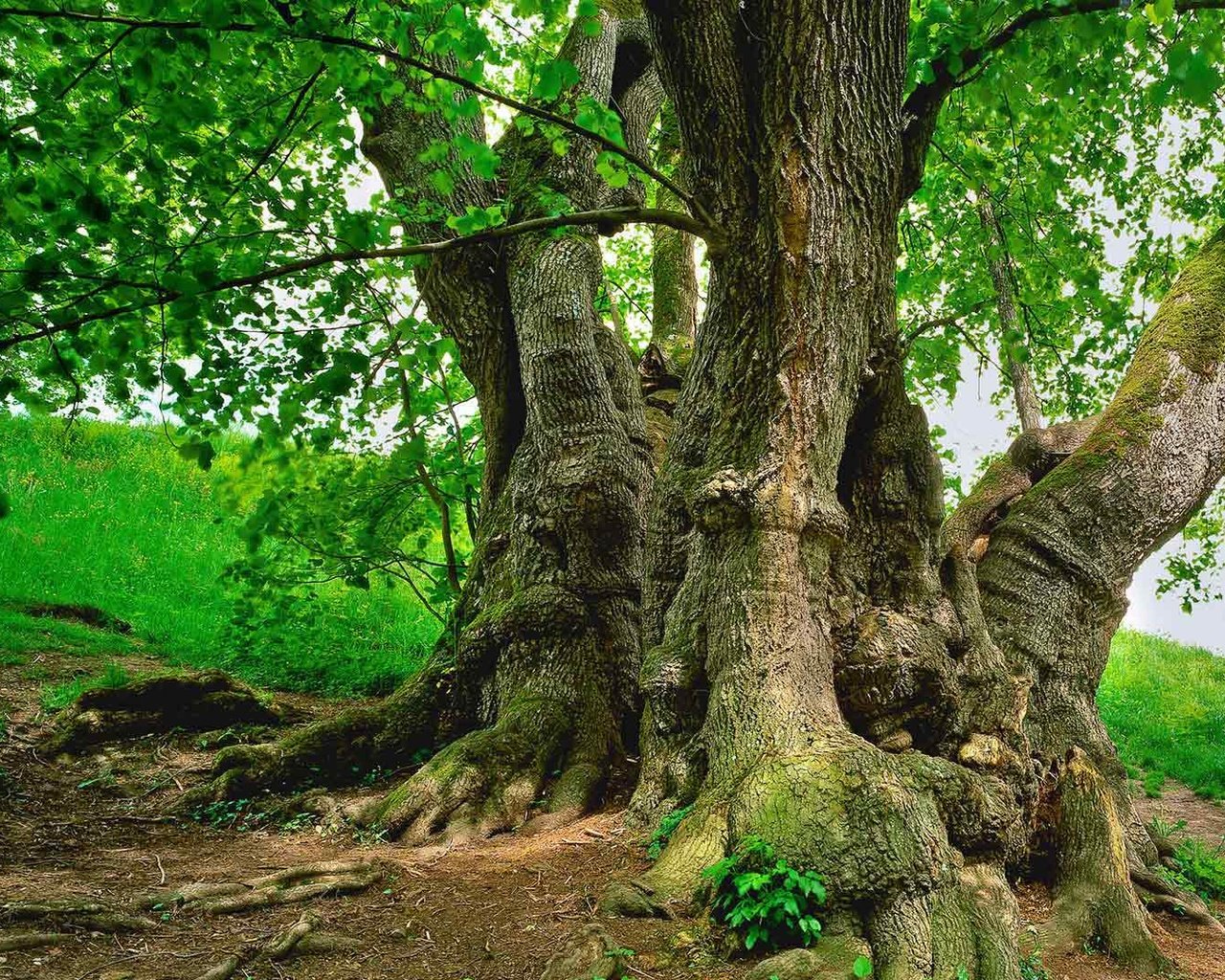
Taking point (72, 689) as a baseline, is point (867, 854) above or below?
below

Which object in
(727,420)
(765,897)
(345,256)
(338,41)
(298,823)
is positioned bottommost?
→ (298,823)

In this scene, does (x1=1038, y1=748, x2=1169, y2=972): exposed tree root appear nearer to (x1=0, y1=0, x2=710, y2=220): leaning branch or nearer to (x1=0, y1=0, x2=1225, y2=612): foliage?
(x1=0, y1=0, x2=1225, y2=612): foliage

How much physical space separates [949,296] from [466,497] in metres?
6.76

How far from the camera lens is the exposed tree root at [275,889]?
3504 mm

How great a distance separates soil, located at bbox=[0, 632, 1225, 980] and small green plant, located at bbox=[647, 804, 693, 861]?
0.08 meters

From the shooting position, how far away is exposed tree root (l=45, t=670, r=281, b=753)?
635cm

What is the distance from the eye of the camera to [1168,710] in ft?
39.6

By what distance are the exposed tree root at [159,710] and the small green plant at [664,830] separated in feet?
15.0

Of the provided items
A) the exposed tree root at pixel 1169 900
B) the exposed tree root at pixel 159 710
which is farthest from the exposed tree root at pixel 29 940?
the exposed tree root at pixel 1169 900

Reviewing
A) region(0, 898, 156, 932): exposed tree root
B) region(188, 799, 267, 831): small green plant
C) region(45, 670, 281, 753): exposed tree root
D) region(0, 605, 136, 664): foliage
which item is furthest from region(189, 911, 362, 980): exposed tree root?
region(0, 605, 136, 664): foliage

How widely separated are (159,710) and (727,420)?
5.49 metres

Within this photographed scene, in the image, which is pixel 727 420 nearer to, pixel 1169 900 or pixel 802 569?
pixel 802 569

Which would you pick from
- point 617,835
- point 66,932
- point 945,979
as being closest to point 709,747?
point 617,835

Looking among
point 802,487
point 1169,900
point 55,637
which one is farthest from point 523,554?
point 55,637
